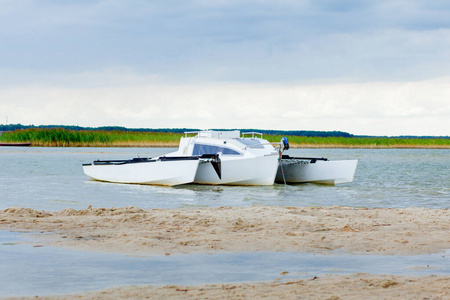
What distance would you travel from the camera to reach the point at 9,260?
25.9ft

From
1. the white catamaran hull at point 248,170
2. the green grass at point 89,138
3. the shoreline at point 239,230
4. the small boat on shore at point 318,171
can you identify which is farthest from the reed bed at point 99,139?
the shoreline at point 239,230

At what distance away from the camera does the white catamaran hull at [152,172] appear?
23.5 metres

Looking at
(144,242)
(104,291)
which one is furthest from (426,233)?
(104,291)

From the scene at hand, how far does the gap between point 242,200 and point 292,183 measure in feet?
26.4

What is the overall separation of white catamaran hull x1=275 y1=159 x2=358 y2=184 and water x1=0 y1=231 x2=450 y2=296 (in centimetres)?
1682

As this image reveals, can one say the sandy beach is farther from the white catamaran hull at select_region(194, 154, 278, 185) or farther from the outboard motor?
the outboard motor

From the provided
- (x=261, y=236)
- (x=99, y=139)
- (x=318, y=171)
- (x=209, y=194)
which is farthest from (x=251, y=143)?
(x=99, y=139)

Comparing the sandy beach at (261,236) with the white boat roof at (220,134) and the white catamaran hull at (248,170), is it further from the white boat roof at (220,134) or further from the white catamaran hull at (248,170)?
the white boat roof at (220,134)

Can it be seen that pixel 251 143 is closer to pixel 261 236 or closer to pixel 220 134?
pixel 220 134

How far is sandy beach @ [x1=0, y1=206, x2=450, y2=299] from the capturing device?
629cm

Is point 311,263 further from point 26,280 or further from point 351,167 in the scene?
point 351,167

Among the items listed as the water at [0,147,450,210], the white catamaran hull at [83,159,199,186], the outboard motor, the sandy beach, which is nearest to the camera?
the sandy beach

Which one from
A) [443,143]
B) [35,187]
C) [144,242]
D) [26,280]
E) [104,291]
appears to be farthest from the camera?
[443,143]

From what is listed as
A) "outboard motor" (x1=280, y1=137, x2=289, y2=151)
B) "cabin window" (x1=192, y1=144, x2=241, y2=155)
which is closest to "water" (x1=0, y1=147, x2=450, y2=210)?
"cabin window" (x1=192, y1=144, x2=241, y2=155)
